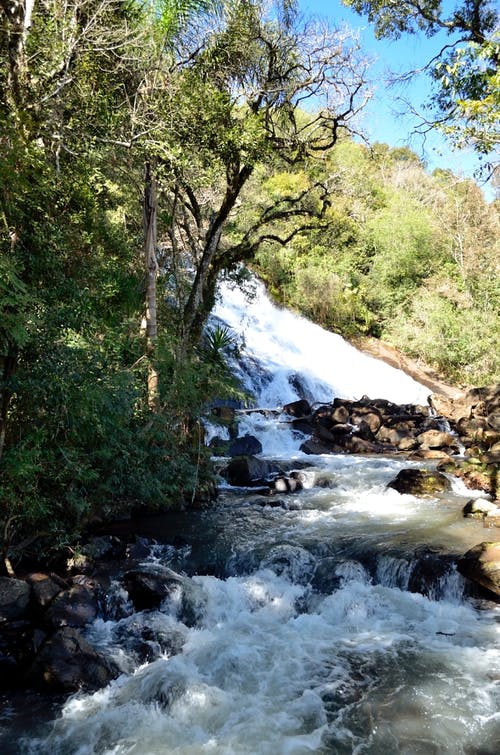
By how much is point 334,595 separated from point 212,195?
1090cm

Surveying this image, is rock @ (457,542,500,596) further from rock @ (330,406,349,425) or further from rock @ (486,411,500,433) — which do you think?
rock @ (330,406,349,425)

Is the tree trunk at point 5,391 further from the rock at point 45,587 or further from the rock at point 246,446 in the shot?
the rock at point 246,446

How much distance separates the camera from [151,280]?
10727 mm

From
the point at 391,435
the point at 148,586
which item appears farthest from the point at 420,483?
the point at 148,586

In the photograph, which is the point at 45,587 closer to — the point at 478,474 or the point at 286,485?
the point at 286,485

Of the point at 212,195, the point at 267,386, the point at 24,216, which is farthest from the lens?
the point at 267,386

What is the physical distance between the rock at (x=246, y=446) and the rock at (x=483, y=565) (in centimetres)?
821

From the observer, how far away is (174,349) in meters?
10.6

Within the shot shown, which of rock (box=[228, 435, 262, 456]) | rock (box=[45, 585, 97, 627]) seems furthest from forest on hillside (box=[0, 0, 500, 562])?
rock (box=[228, 435, 262, 456])

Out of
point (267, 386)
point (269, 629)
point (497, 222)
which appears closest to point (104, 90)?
point (269, 629)

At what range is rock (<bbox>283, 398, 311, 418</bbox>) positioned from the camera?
732 inches

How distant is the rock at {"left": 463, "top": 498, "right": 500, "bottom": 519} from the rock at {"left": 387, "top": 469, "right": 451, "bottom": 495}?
4.90ft

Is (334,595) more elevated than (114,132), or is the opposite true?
(114,132)

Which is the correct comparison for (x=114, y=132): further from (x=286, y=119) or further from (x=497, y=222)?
(x=497, y=222)
